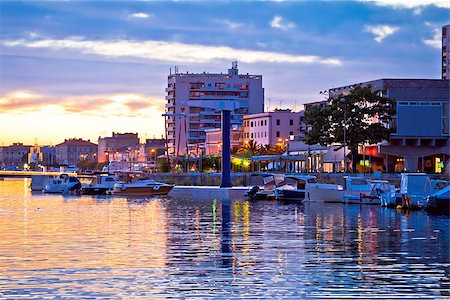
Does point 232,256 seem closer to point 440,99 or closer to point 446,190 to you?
point 446,190

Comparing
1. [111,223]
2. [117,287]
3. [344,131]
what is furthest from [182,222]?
[344,131]

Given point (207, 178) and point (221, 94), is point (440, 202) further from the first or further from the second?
point (221, 94)

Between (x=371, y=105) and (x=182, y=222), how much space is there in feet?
185

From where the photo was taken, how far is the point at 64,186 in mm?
92688

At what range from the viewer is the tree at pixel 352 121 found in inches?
3558

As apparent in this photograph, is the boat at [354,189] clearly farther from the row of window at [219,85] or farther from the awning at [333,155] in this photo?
the row of window at [219,85]

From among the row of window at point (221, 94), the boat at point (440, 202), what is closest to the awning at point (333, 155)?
the boat at point (440, 202)

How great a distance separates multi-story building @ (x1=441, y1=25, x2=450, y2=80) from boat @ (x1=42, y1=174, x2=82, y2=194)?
10193 centimetres

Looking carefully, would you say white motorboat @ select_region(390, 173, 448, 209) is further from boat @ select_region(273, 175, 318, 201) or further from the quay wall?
the quay wall

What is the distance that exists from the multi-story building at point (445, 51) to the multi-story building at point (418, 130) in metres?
80.9

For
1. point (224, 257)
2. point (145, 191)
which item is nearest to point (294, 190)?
point (145, 191)

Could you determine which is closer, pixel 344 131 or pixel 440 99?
pixel 344 131

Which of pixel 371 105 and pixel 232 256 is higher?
pixel 371 105

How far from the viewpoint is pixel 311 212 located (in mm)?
51000
